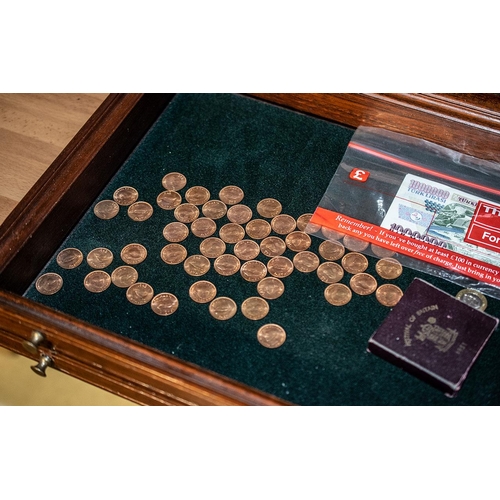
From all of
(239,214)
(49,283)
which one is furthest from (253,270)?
(49,283)

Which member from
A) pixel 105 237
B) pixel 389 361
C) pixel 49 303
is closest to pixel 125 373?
pixel 49 303

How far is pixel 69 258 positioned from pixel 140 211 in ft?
0.73

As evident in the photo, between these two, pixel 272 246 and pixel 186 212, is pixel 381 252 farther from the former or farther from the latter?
pixel 186 212

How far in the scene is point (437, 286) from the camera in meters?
1.60

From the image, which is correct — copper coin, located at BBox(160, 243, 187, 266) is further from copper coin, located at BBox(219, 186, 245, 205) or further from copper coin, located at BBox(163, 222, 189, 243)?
copper coin, located at BBox(219, 186, 245, 205)

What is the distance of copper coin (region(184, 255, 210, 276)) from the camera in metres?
1.66

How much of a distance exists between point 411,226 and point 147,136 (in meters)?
0.78

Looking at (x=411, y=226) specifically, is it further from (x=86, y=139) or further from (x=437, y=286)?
(x=86, y=139)

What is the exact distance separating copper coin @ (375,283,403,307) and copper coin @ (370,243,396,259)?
84 mm

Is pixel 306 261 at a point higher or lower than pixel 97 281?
higher

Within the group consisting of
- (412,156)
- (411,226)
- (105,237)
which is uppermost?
(412,156)

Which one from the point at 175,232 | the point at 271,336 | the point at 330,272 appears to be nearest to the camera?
the point at 271,336

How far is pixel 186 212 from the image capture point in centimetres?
177

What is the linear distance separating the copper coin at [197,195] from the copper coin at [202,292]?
0.26 m
